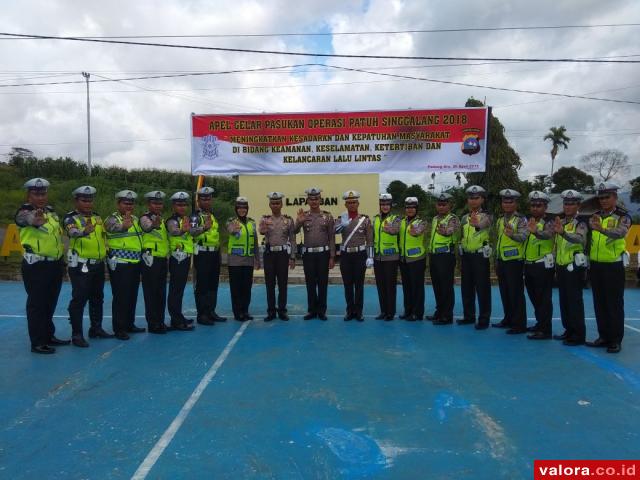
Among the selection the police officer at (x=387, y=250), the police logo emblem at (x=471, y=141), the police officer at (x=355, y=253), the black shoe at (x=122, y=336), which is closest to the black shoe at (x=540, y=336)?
the police officer at (x=387, y=250)

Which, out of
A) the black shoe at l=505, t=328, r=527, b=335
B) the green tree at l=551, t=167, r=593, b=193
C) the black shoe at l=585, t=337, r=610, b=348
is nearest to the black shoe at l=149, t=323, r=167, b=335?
the black shoe at l=505, t=328, r=527, b=335

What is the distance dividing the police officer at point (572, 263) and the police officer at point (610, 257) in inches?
5.6

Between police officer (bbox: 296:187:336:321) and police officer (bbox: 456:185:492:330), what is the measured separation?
6.03ft

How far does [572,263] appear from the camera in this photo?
211 inches

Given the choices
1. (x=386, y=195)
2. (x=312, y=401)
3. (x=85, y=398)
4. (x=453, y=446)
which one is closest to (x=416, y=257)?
(x=386, y=195)

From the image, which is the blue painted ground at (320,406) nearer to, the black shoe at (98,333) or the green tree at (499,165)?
the black shoe at (98,333)

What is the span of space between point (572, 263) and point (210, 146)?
23.6 ft

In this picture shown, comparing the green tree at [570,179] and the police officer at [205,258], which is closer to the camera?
the police officer at [205,258]

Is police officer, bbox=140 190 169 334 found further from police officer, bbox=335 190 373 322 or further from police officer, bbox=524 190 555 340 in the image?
police officer, bbox=524 190 555 340

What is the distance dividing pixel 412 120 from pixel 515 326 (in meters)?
4.90

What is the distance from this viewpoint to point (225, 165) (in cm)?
995

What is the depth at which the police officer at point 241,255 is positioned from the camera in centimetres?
652

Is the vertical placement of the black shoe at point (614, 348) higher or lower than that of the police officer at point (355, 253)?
lower

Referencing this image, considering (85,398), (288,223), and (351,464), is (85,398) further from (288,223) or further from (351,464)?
(288,223)
